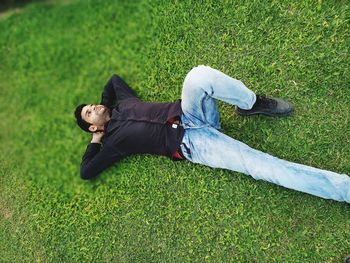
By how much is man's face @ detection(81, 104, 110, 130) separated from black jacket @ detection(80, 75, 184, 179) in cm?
8

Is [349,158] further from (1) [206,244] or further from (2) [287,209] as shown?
(1) [206,244]

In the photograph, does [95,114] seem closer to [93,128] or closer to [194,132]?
[93,128]

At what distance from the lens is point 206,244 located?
4324 millimetres

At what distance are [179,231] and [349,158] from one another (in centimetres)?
191

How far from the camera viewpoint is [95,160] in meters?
4.52

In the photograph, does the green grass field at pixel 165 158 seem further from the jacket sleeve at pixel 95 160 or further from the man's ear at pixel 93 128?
the man's ear at pixel 93 128

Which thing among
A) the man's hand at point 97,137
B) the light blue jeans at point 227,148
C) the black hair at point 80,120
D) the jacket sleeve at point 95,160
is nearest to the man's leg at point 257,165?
the light blue jeans at point 227,148

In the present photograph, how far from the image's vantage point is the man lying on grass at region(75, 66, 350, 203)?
12.5 ft

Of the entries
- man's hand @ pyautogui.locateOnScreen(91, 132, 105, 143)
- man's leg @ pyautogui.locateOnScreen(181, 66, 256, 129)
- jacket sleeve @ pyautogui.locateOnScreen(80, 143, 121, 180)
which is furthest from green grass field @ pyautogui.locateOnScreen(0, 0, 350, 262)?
man's leg @ pyautogui.locateOnScreen(181, 66, 256, 129)

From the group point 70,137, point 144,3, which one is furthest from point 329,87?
point 70,137

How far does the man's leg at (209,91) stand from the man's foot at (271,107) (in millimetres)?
191

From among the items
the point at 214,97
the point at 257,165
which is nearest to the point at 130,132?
the point at 214,97

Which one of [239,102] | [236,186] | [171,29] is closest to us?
[239,102]

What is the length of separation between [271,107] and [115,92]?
69.9 inches
